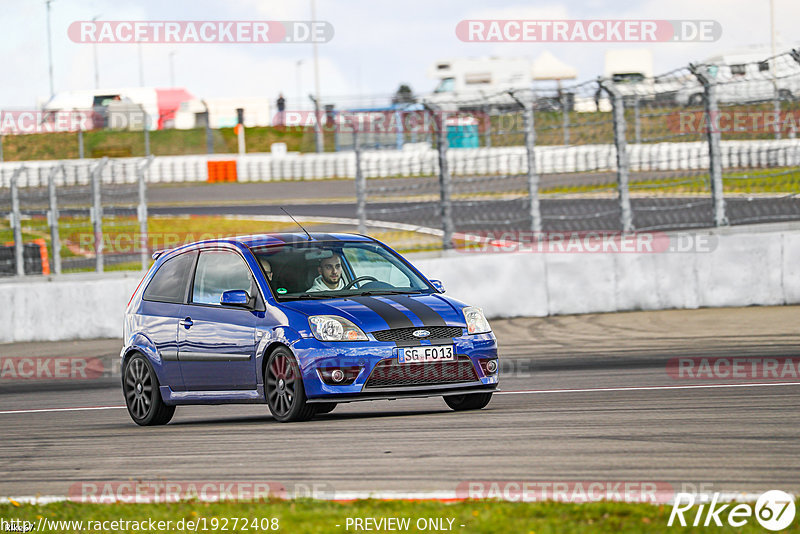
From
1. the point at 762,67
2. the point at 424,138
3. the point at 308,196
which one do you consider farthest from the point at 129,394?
the point at 308,196

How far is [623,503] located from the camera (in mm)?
5289

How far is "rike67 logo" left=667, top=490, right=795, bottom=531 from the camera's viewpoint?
15.9 ft

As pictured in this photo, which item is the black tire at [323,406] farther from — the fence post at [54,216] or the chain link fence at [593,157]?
the fence post at [54,216]

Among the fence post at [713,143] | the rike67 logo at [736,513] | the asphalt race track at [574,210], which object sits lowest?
the rike67 logo at [736,513]

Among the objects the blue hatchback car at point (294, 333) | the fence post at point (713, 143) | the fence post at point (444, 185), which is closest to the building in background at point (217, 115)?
the fence post at point (444, 185)

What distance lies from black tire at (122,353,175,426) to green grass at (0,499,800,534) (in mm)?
3901

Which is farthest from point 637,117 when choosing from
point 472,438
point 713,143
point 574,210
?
point 472,438

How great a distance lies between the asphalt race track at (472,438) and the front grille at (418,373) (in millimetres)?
259

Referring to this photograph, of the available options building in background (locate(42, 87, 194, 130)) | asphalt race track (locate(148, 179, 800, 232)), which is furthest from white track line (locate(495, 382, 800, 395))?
building in background (locate(42, 87, 194, 130))

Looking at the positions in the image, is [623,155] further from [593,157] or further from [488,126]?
[488,126]

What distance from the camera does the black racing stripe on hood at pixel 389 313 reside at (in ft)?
28.2

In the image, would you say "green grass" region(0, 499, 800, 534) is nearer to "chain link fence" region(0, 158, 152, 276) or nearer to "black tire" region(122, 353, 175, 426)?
"black tire" region(122, 353, 175, 426)

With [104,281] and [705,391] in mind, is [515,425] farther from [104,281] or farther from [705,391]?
[104,281]

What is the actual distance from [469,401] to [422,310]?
860 millimetres
